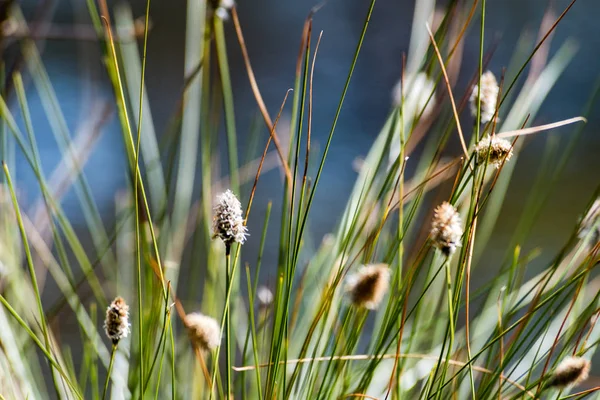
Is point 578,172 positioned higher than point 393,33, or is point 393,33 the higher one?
point 393,33

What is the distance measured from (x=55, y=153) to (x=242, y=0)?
54 centimetres

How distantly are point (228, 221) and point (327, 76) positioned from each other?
114 centimetres

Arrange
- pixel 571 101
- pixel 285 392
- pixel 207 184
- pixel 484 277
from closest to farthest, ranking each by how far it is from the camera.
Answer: pixel 285 392
pixel 207 184
pixel 484 277
pixel 571 101

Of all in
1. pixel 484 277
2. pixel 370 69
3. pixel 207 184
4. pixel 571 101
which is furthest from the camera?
pixel 370 69

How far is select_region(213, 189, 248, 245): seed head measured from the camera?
30 centimetres

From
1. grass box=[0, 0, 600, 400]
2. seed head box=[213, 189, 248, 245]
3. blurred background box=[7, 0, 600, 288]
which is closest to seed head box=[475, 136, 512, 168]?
grass box=[0, 0, 600, 400]

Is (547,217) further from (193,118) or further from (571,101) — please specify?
(193,118)

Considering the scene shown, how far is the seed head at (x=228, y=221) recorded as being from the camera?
0.97 ft

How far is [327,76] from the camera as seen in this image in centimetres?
140

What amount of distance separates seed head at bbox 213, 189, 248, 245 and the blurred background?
0.94m

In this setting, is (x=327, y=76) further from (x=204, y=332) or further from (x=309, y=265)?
(x=204, y=332)

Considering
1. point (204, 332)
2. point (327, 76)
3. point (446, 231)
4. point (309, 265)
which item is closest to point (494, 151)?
point (446, 231)

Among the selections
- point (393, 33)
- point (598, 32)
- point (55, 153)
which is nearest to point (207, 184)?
Answer: point (55, 153)

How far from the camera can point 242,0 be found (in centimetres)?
144
